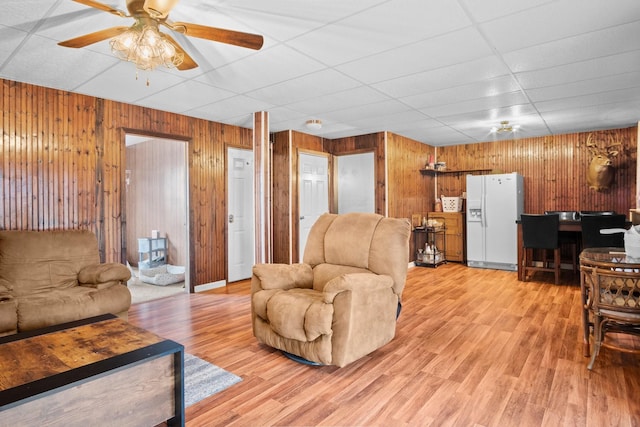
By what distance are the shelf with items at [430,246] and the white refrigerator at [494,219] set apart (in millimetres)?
536

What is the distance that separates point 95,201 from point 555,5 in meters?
4.41

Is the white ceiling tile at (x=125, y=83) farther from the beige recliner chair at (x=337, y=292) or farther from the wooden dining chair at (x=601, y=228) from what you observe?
the wooden dining chair at (x=601, y=228)

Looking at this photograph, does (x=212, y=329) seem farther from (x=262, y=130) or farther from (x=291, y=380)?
(x=262, y=130)

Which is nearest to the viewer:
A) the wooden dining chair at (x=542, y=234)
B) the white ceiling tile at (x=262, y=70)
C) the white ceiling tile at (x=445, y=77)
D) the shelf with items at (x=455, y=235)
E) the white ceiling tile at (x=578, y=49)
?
the white ceiling tile at (x=578, y=49)

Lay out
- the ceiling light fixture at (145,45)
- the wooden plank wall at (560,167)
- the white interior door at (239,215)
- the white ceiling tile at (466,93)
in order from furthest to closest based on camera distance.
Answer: the wooden plank wall at (560,167) < the white interior door at (239,215) < the white ceiling tile at (466,93) < the ceiling light fixture at (145,45)

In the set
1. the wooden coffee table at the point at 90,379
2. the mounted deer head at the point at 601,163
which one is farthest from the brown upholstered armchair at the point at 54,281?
the mounted deer head at the point at 601,163

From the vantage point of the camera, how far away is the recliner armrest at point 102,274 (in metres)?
3.28

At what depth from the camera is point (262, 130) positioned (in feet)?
15.0

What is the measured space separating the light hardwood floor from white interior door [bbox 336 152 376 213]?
261 cm

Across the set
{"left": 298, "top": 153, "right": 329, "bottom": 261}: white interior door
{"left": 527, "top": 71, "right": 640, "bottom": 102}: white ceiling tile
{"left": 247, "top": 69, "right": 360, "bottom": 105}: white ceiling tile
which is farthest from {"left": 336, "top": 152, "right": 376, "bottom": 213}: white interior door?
{"left": 527, "top": 71, "right": 640, "bottom": 102}: white ceiling tile

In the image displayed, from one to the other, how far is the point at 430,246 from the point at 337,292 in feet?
16.1

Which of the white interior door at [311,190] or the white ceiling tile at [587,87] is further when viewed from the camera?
the white interior door at [311,190]

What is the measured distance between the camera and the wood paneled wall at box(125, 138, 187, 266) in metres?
6.21

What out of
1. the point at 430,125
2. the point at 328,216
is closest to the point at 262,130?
the point at 328,216
